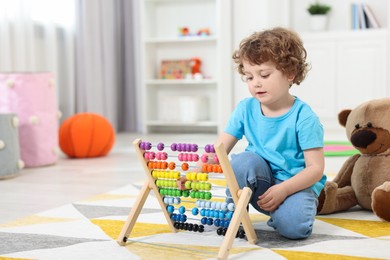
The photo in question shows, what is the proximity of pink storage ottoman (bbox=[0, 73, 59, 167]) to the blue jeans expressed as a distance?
179 centimetres

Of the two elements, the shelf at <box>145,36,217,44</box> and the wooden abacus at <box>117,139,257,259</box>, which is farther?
the shelf at <box>145,36,217,44</box>

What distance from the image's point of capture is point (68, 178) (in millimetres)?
2764

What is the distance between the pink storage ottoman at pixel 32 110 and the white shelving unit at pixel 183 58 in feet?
6.15

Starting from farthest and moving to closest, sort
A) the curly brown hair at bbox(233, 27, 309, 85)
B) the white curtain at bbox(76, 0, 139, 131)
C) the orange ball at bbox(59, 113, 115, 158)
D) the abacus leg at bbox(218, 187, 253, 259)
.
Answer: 1. the white curtain at bbox(76, 0, 139, 131)
2. the orange ball at bbox(59, 113, 115, 158)
3. the curly brown hair at bbox(233, 27, 309, 85)
4. the abacus leg at bbox(218, 187, 253, 259)

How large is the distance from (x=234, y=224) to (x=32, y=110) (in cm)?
202

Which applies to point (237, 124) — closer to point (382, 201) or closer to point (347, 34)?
point (382, 201)

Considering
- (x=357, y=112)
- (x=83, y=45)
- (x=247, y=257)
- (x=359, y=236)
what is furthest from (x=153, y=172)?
(x=83, y=45)

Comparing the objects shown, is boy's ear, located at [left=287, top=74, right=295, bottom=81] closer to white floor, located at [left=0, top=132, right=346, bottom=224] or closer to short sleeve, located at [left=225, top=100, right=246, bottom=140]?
Result: short sleeve, located at [left=225, top=100, right=246, bottom=140]

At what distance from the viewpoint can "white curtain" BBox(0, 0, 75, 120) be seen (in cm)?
382

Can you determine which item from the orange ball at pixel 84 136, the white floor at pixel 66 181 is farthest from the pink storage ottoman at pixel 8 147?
the orange ball at pixel 84 136

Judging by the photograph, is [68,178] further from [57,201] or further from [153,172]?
[153,172]

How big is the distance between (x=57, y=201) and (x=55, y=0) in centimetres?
252

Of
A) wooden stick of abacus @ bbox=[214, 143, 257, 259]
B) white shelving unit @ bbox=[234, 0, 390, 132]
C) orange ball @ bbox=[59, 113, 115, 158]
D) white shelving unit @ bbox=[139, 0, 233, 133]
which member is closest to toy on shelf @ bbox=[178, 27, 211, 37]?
white shelving unit @ bbox=[139, 0, 233, 133]

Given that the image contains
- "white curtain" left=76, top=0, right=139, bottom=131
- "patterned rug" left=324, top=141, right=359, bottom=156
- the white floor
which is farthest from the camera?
"white curtain" left=76, top=0, right=139, bottom=131
